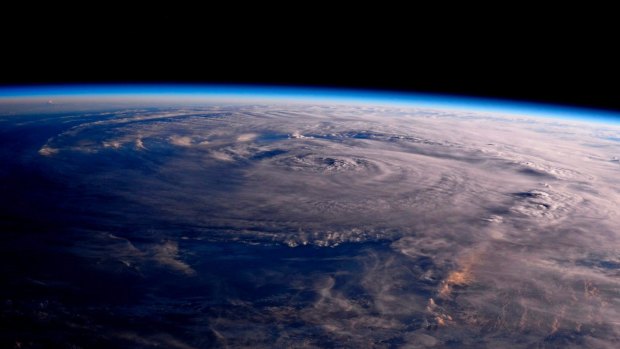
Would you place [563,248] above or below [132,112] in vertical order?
below

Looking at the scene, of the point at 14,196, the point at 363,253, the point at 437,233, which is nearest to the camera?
the point at 363,253

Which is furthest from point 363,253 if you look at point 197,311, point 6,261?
point 6,261

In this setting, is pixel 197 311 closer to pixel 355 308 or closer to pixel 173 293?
pixel 173 293

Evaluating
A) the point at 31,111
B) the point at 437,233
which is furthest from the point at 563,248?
the point at 31,111

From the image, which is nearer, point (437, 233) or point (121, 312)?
point (121, 312)

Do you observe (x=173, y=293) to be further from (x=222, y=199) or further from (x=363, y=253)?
(x=222, y=199)

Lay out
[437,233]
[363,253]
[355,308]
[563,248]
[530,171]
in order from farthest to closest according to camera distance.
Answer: [530,171] → [437,233] → [563,248] → [363,253] → [355,308]
